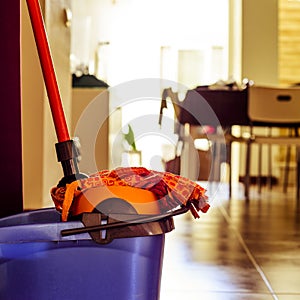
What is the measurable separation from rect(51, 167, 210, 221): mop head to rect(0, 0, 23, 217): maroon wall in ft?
0.84

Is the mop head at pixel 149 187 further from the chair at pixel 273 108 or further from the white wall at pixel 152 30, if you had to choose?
the white wall at pixel 152 30

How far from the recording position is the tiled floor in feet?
4.50

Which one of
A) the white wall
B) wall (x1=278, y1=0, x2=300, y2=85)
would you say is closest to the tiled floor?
wall (x1=278, y1=0, x2=300, y2=85)

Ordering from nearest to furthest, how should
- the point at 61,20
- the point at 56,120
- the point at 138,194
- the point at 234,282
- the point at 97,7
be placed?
the point at 138,194, the point at 56,120, the point at 234,282, the point at 61,20, the point at 97,7

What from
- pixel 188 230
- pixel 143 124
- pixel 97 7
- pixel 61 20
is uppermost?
pixel 97 7

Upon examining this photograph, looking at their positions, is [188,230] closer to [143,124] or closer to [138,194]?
[143,124]

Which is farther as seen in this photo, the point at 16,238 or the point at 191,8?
the point at 191,8

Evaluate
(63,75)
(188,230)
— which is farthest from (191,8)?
(188,230)

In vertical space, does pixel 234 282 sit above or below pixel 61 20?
below

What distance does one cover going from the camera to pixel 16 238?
754 mm

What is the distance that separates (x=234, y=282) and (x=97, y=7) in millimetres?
7464

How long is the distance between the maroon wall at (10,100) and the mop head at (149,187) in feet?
0.84

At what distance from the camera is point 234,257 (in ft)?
6.03

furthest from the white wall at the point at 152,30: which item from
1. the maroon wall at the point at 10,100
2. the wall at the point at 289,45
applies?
the maroon wall at the point at 10,100
